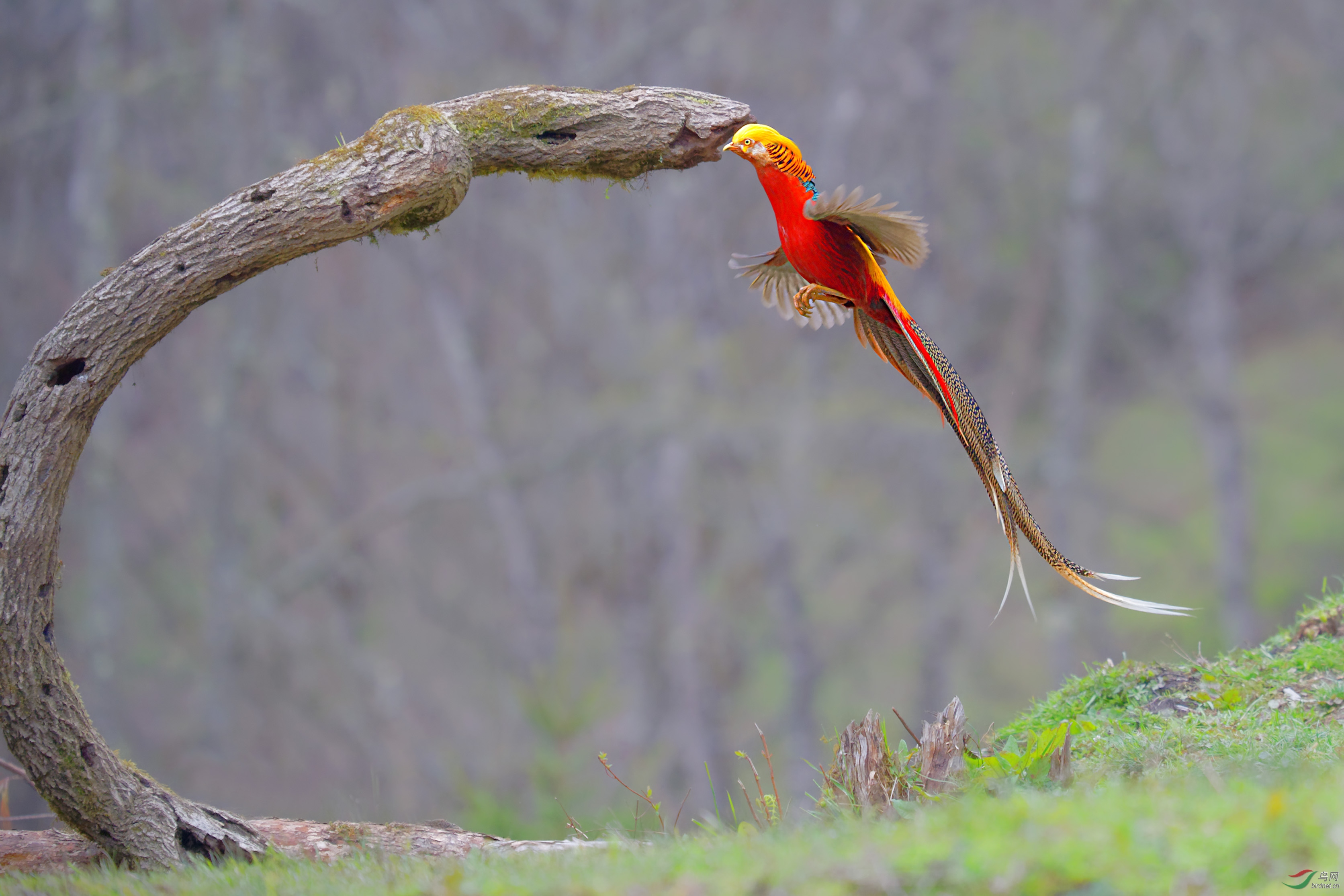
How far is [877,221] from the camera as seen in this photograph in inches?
111

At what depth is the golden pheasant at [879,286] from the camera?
2.93 m

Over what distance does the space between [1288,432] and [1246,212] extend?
2.76m

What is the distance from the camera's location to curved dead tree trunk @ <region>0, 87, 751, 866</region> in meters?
2.88

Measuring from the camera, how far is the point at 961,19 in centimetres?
1221

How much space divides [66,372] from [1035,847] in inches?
110

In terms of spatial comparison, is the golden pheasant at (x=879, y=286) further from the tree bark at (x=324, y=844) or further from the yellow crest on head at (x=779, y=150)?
the tree bark at (x=324, y=844)

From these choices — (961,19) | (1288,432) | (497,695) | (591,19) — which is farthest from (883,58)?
(497,695)

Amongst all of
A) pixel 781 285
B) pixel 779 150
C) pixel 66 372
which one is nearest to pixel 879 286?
pixel 779 150

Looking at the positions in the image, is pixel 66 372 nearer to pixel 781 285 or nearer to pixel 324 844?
pixel 324 844

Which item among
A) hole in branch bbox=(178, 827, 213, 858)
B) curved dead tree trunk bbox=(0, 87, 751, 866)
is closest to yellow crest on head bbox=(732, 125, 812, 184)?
curved dead tree trunk bbox=(0, 87, 751, 866)

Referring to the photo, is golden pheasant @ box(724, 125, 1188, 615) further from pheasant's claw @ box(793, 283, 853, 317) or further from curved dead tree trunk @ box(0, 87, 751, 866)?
curved dead tree trunk @ box(0, 87, 751, 866)

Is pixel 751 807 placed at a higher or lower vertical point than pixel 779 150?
lower

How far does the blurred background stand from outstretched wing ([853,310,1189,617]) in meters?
8.78

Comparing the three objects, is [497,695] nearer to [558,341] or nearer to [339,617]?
[339,617]
